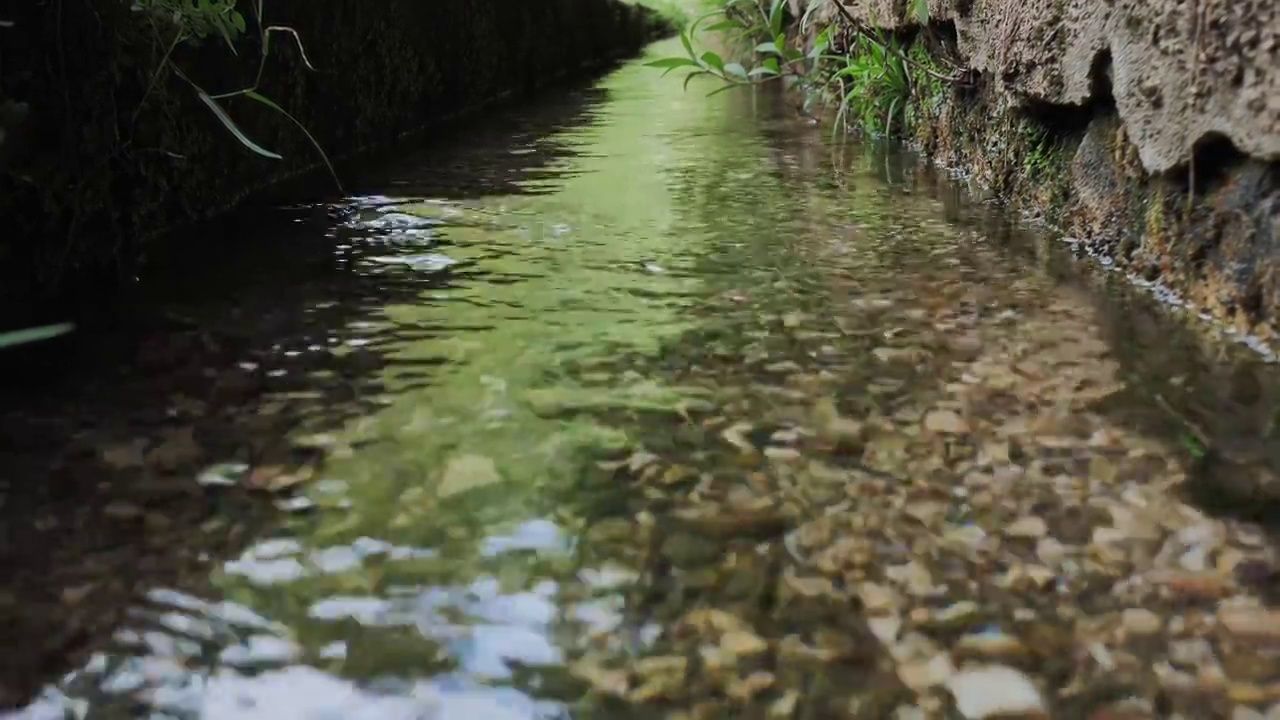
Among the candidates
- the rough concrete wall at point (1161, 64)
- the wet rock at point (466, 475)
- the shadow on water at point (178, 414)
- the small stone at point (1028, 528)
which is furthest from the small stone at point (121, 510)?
the rough concrete wall at point (1161, 64)

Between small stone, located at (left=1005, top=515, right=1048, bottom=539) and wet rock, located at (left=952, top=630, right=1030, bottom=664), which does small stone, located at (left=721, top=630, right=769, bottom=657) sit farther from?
small stone, located at (left=1005, top=515, right=1048, bottom=539)

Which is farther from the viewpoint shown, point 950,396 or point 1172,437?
point 950,396

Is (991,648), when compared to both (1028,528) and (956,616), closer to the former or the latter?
(956,616)

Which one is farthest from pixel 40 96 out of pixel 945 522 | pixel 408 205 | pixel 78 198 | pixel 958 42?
pixel 958 42

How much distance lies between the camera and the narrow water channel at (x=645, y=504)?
0.75m

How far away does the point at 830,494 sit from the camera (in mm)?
1009

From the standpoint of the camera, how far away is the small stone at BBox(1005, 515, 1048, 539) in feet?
3.06

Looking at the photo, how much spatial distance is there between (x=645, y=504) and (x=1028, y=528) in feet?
1.13

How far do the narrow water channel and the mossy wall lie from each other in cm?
18

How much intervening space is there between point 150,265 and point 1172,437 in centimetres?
156

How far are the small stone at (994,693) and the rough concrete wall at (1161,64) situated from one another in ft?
2.69

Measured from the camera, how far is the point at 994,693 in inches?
28.8

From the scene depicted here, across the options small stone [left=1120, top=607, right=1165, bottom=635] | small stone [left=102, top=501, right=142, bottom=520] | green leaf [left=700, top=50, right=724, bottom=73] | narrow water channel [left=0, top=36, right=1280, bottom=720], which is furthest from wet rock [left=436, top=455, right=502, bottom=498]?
green leaf [left=700, top=50, right=724, bottom=73]

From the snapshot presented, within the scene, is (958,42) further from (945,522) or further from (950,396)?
(945,522)
